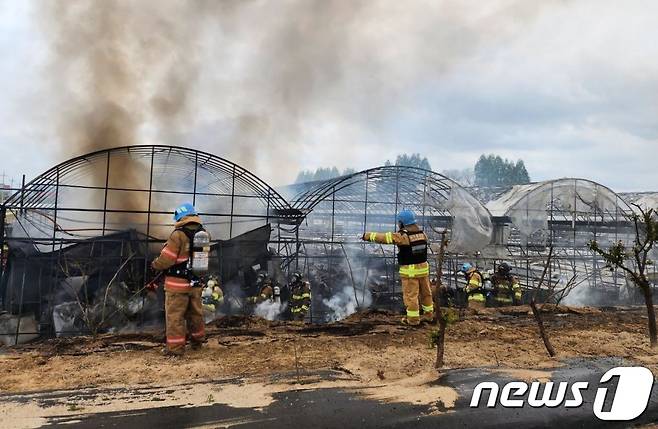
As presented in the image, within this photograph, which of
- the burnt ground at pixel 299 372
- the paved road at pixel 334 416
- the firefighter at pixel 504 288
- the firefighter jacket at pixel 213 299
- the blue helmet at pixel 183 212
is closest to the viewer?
the paved road at pixel 334 416

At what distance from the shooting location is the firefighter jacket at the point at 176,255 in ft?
20.9

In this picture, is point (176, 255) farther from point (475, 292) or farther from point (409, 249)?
point (475, 292)

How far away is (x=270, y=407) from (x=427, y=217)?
11.1 metres

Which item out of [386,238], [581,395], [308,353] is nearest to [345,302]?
[386,238]

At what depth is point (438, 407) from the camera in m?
4.50

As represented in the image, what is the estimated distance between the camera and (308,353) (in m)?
6.39

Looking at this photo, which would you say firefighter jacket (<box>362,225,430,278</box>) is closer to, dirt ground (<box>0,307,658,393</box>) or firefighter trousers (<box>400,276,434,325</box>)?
firefighter trousers (<box>400,276,434,325</box>)

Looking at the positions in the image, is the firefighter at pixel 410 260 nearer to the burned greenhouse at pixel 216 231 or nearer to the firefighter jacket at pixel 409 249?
the firefighter jacket at pixel 409 249

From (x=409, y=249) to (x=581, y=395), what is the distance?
12.4 ft

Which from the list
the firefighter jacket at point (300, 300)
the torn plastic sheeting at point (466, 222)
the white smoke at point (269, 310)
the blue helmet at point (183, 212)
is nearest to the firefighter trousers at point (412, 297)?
the firefighter jacket at point (300, 300)

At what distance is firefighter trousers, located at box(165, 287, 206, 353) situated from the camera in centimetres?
629

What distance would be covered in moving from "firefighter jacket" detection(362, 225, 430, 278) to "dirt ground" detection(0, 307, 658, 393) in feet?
3.26

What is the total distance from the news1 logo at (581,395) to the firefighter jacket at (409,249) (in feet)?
10.7

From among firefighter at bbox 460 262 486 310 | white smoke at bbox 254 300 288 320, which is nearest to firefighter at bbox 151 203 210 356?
white smoke at bbox 254 300 288 320
